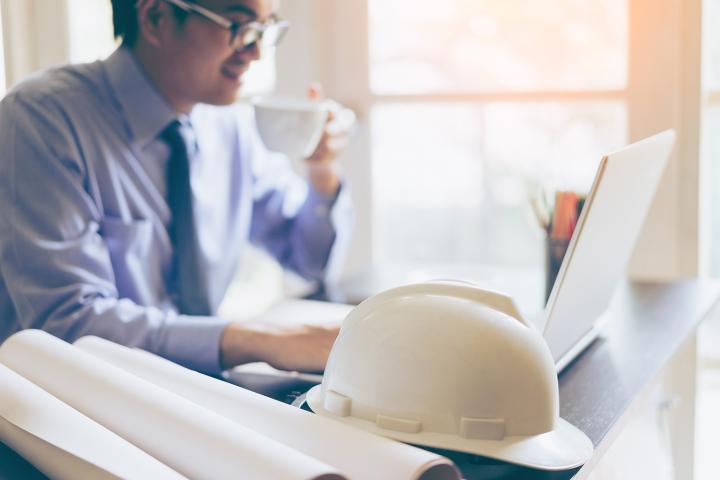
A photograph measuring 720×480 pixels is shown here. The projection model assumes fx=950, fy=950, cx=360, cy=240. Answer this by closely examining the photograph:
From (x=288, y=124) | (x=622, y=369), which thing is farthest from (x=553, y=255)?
(x=288, y=124)

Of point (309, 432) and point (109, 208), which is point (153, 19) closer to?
point (109, 208)

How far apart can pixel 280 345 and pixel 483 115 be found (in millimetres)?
1135

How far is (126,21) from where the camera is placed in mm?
1558

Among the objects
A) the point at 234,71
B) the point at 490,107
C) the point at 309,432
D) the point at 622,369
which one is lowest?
the point at 622,369

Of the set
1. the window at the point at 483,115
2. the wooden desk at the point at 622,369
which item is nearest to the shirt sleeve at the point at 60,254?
the wooden desk at the point at 622,369

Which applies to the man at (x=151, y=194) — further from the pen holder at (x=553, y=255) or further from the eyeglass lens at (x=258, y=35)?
the pen holder at (x=553, y=255)

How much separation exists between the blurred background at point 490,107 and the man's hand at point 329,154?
193 mm

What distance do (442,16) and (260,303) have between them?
0.84 metres

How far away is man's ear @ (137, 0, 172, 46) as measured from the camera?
1.51 metres

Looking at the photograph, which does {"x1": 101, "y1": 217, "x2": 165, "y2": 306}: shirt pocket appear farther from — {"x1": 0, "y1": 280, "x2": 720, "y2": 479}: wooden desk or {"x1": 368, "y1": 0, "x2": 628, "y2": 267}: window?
{"x1": 368, "y1": 0, "x2": 628, "y2": 267}: window

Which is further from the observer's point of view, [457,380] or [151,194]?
[151,194]

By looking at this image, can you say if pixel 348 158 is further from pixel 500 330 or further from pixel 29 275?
pixel 500 330

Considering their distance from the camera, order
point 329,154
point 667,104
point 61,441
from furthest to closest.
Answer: point 667,104, point 329,154, point 61,441

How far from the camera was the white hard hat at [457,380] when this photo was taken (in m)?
0.78
